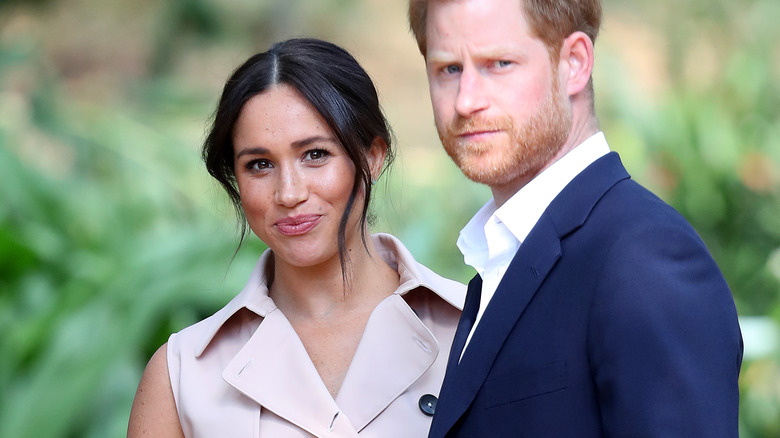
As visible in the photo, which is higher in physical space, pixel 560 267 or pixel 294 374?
pixel 560 267

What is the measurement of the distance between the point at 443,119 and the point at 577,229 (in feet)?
1.00

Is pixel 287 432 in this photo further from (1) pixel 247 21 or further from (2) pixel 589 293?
(1) pixel 247 21

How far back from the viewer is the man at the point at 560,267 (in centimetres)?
124

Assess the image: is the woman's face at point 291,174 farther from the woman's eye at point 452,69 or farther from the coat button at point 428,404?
the woman's eye at point 452,69

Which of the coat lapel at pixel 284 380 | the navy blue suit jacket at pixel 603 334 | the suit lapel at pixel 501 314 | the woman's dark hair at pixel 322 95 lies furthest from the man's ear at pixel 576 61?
the coat lapel at pixel 284 380

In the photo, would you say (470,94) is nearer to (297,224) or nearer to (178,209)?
(297,224)

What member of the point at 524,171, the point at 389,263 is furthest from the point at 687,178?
the point at 524,171

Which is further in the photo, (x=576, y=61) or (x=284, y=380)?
(x=284, y=380)

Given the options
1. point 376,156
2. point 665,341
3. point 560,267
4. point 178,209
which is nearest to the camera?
point 665,341

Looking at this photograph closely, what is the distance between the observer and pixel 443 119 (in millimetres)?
1586

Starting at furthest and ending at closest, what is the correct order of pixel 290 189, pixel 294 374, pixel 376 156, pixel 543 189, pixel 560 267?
pixel 376 156 → pixel 294 374 → pixel 290 189 → pixel 543 189 → pixel 560 267

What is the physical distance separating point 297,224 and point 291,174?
112 mm

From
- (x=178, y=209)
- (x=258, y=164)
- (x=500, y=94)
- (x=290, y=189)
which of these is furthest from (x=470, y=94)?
(x=178, y=209)

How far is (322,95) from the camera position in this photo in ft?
7.04
